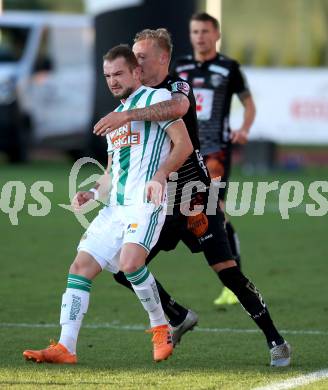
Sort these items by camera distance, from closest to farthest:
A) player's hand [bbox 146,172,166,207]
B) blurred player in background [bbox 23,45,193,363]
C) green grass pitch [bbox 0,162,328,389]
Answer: green grass pitch [bbox 0,162,328,389] < player's hand [bbox 146,172,166,207] < blurred player in background [bbox 23,45,193,363]

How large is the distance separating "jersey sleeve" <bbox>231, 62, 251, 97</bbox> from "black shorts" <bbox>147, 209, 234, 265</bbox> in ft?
9.83

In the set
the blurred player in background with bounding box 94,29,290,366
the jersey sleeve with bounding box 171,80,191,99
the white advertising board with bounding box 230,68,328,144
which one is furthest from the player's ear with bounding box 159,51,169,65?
the white advertising board with bounding box 230,68,328,144

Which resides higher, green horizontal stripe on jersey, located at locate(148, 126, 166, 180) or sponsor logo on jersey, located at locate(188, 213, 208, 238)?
green horizontal stripe on jersey, located at locate(148, 126, 166, 180)

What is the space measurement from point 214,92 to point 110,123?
11.4 ft

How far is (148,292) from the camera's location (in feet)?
23.5

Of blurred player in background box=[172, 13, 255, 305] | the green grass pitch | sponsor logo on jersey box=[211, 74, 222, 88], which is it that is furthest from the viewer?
sponsor logo on jersey box=[211, 74, 222, 88]

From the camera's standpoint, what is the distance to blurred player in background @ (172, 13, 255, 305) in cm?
994

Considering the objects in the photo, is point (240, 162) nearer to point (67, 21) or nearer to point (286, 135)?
point (286, 135)

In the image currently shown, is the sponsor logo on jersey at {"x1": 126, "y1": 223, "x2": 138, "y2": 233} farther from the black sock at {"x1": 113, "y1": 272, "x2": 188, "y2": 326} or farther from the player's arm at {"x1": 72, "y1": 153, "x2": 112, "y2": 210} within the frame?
the black sock at {"x1": 113, "y1": 272, "x2": 188, "y2": 326}

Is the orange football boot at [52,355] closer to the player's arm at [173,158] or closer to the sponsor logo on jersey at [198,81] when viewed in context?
the player's arm at [173,158]

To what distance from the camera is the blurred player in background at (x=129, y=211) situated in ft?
23.0

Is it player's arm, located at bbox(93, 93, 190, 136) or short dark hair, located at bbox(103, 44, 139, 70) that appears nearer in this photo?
player's arm, located at bbox(93, 93, 190, 136)

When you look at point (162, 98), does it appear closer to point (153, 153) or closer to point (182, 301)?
point (153, 153)

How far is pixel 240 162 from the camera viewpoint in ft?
89.0
